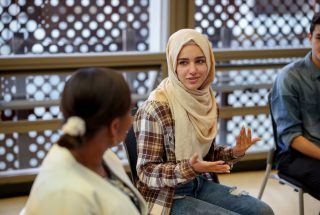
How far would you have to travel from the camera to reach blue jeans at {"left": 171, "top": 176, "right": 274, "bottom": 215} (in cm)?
208

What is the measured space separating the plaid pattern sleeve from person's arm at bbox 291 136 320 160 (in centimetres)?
82

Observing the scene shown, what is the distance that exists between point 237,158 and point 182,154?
0.97ft

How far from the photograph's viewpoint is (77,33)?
3.53m

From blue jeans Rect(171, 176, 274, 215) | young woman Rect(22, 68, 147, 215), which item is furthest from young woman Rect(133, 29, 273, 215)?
young woman Rect(22, 68, 147, 215)

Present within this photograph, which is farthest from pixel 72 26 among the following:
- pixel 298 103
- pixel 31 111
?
pixel 298 103

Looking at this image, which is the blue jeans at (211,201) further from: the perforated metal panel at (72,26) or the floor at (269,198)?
the perforated metal panel at (72,26)

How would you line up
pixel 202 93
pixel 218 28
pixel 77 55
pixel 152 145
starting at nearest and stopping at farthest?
pixel 152 145 → pixel 202 93 → pixel 77 55 → pixel 218 28

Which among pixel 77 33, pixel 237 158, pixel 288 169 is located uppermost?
pixel 77 33

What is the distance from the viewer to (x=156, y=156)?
207cm

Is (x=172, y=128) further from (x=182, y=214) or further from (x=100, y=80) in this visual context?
(x=100, y=80)

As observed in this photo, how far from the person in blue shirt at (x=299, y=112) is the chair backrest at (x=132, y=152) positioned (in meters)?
0.88

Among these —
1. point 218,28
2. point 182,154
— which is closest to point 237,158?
point 182,154

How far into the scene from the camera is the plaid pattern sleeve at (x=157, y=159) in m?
2.02

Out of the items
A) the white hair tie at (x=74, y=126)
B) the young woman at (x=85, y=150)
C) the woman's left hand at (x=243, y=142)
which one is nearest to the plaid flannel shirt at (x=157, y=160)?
the woman's left hand at (x=243, y=142)
